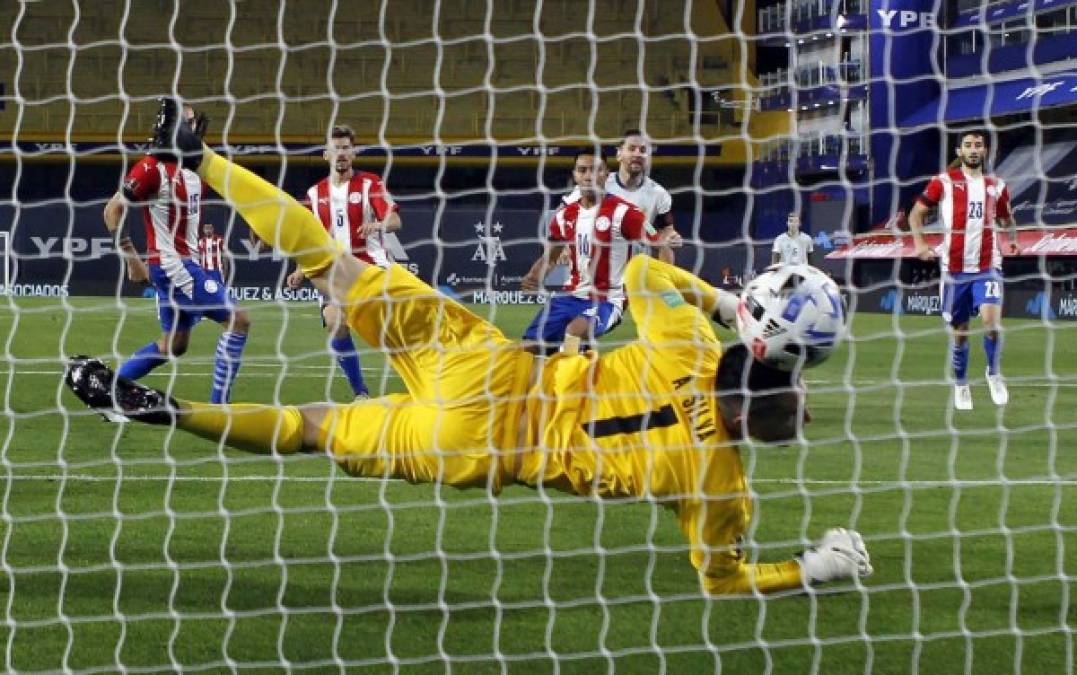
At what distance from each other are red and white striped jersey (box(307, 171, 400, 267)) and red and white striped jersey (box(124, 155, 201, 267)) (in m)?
1.38

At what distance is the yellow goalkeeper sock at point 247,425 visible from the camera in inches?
192

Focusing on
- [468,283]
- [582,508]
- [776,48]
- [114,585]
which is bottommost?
[468,283]

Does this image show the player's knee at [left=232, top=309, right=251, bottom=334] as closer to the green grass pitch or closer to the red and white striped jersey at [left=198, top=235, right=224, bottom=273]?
the red and white striped jersey at [left=198, top=235, right=224, bottom=273]

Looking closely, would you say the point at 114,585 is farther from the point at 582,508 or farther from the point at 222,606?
the point at 582,508

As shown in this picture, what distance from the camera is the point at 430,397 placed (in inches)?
190

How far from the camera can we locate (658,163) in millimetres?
33781

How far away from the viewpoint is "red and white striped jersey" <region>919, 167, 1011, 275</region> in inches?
468

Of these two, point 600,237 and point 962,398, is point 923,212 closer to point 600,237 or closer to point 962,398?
point 962,398

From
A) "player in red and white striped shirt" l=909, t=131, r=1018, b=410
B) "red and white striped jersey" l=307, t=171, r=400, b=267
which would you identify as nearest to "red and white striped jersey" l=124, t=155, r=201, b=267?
"red and white striped jersey" l=307, t=171, r=400, b=267

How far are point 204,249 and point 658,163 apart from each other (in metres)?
23.8

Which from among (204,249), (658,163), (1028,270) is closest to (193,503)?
(204,249)

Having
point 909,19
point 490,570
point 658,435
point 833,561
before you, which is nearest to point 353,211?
point 490,570

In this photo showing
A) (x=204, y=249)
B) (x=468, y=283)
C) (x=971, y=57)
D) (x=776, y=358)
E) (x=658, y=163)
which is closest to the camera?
(x=776, y=358)

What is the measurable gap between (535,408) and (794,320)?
0.84 metres
